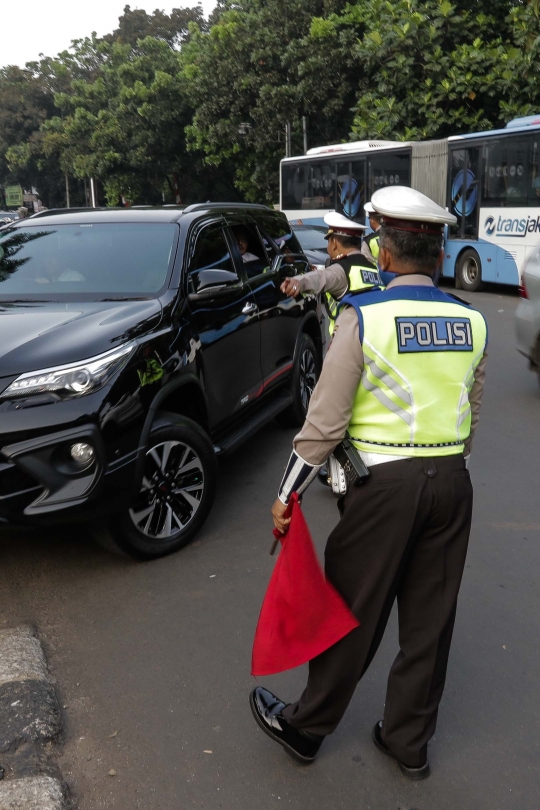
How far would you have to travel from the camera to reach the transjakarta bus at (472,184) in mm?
15242

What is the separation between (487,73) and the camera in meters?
20.8

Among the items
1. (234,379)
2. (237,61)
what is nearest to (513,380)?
(234,379)

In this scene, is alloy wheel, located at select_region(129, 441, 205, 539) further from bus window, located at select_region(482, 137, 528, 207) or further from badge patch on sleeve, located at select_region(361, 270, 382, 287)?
bus window, located at select_region(482, 137, 528, 207)

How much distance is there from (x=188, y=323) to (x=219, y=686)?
2060mm

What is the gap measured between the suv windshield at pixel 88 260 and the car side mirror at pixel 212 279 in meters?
0.20

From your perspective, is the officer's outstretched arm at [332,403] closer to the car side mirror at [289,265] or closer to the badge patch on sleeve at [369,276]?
the badge patch on sleeve at [369,276]

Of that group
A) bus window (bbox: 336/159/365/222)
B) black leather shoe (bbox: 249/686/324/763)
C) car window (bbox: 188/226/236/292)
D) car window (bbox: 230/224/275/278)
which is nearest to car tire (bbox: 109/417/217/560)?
car window (bbox: 188/226/236/292)

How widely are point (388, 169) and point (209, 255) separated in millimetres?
14933

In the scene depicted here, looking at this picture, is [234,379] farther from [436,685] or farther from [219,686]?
[436,685]

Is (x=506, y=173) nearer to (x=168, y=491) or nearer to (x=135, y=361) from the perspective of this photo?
(x=168, y=491)

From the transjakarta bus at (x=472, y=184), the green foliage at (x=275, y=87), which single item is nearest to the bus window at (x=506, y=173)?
the transjakarta bus at (x=472, y=184)

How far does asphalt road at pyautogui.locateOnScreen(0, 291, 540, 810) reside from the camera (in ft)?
8.95

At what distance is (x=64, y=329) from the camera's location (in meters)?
4.10

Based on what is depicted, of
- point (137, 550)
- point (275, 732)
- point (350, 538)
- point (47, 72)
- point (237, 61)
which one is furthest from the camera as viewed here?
point (47, 72)
